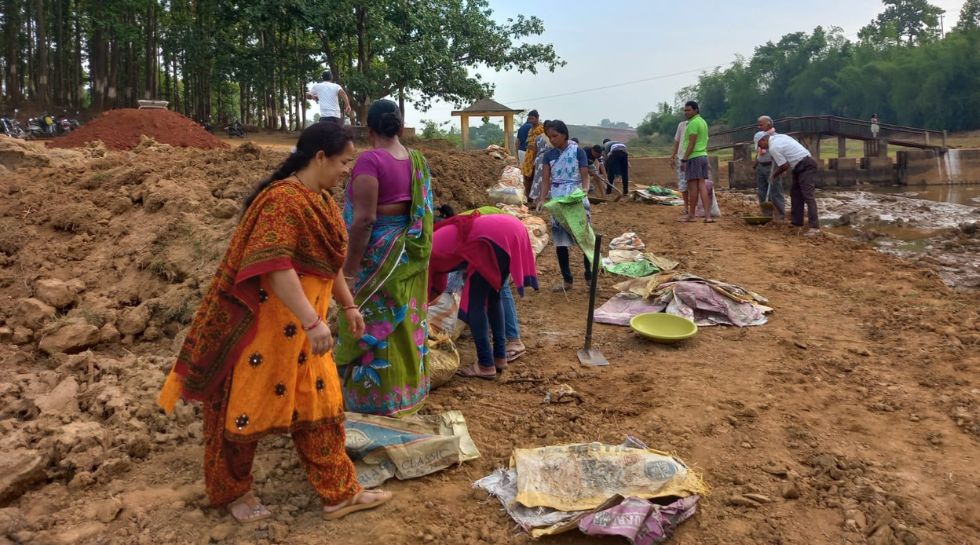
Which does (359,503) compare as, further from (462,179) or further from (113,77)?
(113,77)

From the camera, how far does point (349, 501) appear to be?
2379mm

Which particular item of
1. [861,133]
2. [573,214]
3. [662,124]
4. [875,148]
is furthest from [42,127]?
[662,124]

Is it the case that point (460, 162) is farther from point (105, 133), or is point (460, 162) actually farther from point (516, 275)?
point (516, 275)

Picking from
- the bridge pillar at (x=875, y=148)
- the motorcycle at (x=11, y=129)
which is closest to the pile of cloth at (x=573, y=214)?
the motorcycle at (x=11, y=129)

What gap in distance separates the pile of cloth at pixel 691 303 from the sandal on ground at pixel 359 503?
2.96 metres

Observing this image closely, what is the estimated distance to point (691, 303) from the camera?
496 cm

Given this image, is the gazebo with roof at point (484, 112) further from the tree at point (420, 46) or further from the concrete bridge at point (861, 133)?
the concrete bridge at point (861, 133)

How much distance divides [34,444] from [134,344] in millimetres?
1762

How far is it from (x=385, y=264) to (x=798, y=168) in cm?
755

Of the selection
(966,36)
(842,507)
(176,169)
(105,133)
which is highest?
(966,36)

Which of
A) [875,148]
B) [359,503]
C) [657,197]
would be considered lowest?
[359,503]

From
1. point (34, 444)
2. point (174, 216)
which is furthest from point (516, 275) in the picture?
point (174, 216)

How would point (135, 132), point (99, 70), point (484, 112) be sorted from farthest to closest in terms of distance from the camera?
1. point (99, 70)
2. point (484, 112)
3. point (135, 132)

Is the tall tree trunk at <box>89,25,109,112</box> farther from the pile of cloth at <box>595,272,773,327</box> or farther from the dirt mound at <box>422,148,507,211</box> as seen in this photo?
the pile of cloth at <box>595,272,773,327</box>
